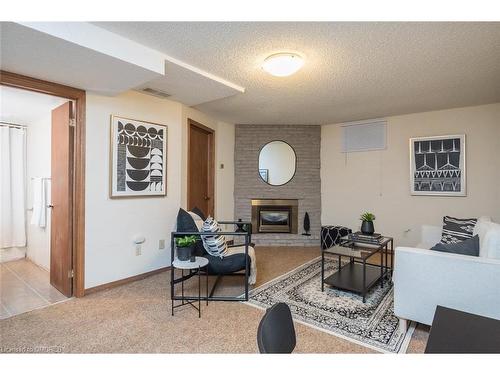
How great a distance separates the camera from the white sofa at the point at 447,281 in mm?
1641

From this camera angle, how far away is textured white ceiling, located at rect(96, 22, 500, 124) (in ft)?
6.20

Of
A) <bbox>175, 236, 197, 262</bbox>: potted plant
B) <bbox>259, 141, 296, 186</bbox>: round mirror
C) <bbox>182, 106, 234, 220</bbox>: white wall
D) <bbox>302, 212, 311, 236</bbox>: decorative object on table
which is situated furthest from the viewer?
<bbox>259, 141, 296, 186</bbox>: round mirror

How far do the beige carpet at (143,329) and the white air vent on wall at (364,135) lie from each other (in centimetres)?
322

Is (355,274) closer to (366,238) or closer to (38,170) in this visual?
(366,238)

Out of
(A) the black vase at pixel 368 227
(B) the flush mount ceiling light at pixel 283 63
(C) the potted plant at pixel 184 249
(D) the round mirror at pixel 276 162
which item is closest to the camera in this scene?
(B) the flush mount ceiling light at pixel 283 63

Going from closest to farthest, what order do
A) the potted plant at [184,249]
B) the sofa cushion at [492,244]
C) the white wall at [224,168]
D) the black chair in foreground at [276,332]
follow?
the black chair in foreground at [276,332], the sofa cushion at [492,244], the potted plant at [184,249], the white wall at [224,168]

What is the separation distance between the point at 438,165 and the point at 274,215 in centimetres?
281

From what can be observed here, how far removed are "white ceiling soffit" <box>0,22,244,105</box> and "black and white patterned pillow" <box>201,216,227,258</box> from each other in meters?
1.48

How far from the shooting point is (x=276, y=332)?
875mm

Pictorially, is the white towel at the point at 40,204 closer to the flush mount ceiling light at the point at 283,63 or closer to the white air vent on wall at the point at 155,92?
the white air vent on wall at the point at 155,92

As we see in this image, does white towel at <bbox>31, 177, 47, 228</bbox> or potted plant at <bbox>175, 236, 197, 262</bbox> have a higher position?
white towel at <bbox>31, 177, 47, 228</bbox>

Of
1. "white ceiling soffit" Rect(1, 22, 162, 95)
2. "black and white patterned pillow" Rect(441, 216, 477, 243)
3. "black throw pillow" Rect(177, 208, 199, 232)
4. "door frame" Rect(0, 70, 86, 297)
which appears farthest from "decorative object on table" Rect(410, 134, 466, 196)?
"door frame" Rect(0, 70, 86, 297)

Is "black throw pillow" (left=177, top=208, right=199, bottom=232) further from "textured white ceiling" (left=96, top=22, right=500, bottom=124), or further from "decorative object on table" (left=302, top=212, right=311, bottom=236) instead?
"decorative object on table" (left=302, top=212, right=311, bottom=236)

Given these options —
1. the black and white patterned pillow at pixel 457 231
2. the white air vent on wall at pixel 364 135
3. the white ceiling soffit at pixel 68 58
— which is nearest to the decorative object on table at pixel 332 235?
the white air vent on wall at pixel 364 135
